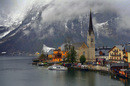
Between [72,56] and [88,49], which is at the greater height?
[88,49]

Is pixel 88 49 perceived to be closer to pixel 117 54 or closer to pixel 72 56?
pixel 72 56

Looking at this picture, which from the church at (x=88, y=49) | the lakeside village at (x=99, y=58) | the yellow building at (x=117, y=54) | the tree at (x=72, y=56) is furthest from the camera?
the church at (x=88, y=49)

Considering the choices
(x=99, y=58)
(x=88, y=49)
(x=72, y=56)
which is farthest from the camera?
(x=99, y=58)

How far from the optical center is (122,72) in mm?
95438

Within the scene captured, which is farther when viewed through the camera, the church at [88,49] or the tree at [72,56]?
the church at [88,49]

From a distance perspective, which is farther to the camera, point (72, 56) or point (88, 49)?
point (88, 49)

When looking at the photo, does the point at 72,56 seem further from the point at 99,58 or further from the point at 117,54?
the point at 99,58

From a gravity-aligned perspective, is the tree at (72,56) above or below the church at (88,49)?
below

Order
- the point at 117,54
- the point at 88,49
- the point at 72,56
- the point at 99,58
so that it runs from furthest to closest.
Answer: the point at 99,58
the point at 88,49
the point at 72,56
the point at 117,54

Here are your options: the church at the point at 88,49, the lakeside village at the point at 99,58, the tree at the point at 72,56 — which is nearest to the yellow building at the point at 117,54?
the lakeside village at the point at 99,58

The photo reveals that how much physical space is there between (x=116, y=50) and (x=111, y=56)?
6222 millimetres

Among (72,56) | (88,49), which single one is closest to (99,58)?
(88,49)

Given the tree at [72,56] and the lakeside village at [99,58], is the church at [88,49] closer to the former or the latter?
the lakeside village at [99,58]

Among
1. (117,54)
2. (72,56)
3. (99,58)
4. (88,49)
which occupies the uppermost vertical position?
(88,49)
